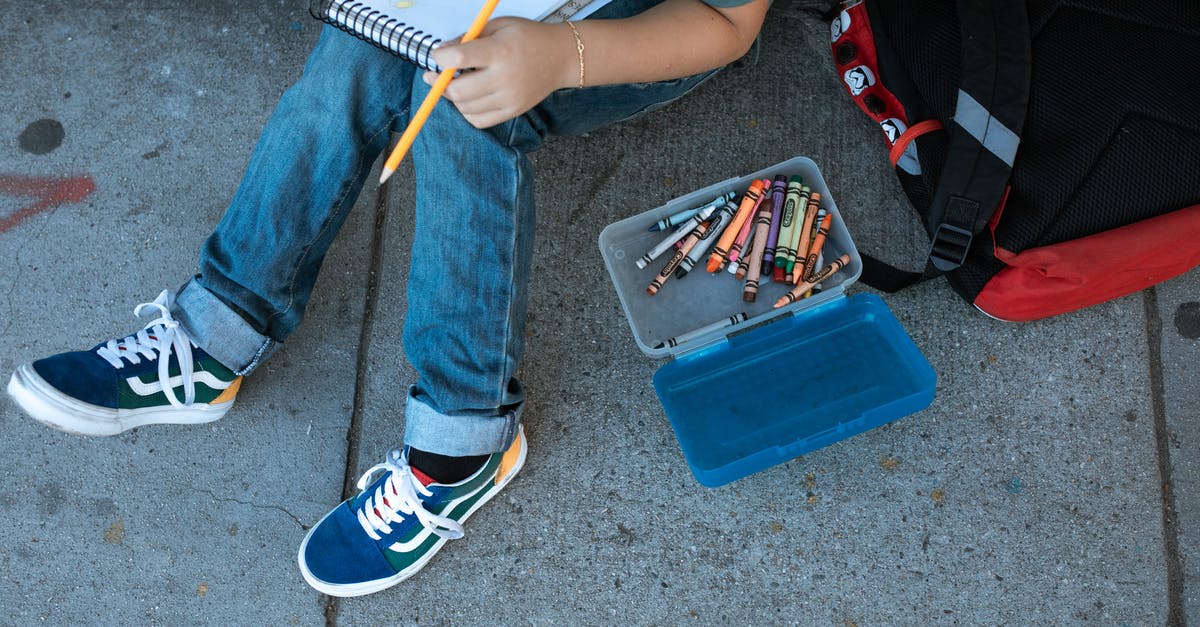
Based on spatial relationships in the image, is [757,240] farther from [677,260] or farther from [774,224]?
[677,260]

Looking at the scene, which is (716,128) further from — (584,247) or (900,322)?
(900,322)

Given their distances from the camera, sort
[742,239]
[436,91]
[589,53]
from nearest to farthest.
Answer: [436,91] < [589,53] < [742,239]

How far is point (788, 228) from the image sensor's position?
1.66 m

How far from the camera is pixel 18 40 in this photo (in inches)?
77.5

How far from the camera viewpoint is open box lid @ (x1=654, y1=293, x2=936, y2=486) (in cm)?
156

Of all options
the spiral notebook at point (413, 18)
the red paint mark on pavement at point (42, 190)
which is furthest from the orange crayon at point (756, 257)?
the red paint mark on pavement at point (42, 190)

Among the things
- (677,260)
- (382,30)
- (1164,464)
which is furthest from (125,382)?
(1164,464)

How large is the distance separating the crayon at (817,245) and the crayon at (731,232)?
0.14 meters

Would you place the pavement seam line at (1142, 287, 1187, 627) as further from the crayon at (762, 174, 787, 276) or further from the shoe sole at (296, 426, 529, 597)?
the shoe sole at (296, 426, 529, 597)

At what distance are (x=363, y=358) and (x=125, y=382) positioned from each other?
441mm

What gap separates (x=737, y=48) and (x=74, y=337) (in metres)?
1.49

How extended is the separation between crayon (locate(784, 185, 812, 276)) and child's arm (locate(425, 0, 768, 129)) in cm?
41

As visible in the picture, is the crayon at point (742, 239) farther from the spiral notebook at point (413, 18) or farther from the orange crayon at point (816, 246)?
the spiral notebook at point (413, 18)

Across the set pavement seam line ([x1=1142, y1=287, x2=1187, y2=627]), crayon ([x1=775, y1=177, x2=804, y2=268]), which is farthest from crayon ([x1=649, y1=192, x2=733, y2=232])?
pavement seam line ([x1=1142, y1=287, x2=1187, y2=627])
